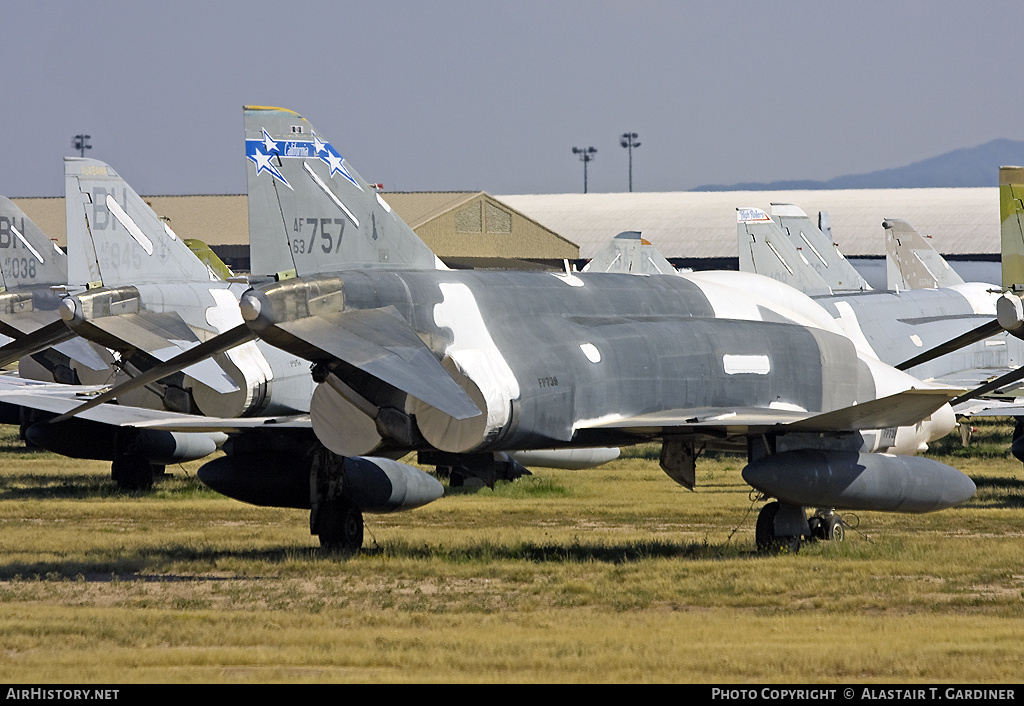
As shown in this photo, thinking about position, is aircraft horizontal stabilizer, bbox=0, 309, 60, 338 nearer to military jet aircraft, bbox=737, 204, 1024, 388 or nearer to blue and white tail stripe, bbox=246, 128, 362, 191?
blue and white tail stripe, bbox=246, 128, 362, 191

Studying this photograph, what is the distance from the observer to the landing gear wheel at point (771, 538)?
15998mm

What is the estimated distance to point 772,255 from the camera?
3100 cm

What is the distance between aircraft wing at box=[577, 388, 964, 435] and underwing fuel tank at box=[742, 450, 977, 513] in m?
0.38

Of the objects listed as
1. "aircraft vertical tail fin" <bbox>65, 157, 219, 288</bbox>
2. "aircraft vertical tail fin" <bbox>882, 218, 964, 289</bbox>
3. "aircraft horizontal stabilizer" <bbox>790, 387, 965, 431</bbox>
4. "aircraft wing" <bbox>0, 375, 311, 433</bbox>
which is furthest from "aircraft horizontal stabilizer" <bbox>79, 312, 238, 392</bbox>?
"aircraft vertical tail fin" <bbox>882, 218, 964, 289</bbox>

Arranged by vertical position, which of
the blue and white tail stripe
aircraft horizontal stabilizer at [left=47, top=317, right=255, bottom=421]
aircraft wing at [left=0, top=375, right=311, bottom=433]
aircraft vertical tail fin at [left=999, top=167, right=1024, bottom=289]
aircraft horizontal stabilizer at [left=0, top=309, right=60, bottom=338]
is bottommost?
aircraft wing at [left=0, top=375, right=311, bottom=433]

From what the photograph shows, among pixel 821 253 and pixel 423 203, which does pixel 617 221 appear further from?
pixel 821 253

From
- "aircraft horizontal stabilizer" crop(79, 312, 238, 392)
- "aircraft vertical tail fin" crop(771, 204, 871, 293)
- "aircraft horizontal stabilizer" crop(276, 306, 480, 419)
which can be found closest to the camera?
"aircraft horizontal stabilizer" crop(276, 306, 480, 419)

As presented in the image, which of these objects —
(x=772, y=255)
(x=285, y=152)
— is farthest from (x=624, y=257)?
(x=285, y=152)

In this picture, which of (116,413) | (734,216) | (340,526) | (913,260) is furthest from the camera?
(734,216)

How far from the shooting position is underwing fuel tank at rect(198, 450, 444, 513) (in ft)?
57.4

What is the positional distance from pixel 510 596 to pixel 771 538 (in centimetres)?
459

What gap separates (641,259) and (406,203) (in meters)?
51.5

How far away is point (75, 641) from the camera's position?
10203 mm
